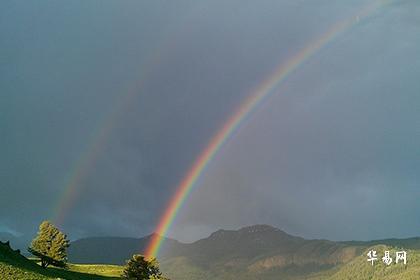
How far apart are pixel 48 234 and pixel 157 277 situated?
24.5 metres

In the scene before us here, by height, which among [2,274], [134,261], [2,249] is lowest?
[2,274]

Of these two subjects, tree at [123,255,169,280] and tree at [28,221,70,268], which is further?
tree at [28,221,70,268]

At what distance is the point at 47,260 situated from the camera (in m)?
88.6

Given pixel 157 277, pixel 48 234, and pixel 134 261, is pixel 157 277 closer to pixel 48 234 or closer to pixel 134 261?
pixel 134 261

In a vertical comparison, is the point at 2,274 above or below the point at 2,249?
below

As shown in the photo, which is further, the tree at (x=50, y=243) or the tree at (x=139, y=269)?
the tree at (x=50, y=243)

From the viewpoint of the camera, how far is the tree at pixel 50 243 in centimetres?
9288

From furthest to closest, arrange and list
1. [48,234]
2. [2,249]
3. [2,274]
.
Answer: [48,234], [2,249], [2,274]

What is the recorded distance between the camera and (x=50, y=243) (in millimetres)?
93625

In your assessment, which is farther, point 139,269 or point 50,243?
point 50,243

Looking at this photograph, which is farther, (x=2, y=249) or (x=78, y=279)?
(x=78, y=279)

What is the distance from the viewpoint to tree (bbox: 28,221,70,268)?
92.9 meters

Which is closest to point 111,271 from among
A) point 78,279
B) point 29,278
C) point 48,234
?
point 48,234

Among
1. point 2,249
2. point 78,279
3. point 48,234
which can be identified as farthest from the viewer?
point 48,234
